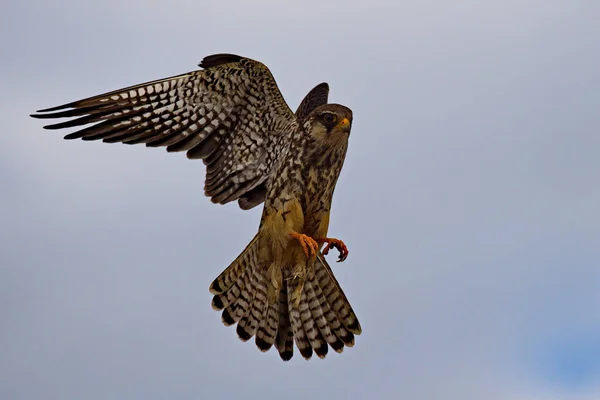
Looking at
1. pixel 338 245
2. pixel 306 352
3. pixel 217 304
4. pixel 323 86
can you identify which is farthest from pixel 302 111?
pixel 306 352

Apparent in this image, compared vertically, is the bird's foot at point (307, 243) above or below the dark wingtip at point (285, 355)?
above

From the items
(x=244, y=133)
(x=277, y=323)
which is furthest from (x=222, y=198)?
(x=277, y=323)

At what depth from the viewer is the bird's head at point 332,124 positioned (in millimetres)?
9133

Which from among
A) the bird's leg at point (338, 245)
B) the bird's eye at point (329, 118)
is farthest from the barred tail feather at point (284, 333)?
the bird's eye at point (329, 118)

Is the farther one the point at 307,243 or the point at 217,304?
the point at 217,304

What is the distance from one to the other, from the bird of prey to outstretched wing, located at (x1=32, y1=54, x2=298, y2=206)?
0.03 feet

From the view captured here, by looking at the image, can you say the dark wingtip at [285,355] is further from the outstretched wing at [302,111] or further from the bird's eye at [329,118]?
the bird's eye at [329,118]

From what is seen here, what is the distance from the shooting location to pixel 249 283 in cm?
1003

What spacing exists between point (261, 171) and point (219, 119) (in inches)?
27.3

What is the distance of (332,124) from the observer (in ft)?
30.1

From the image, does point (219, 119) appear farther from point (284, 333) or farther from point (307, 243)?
point (284, 333)

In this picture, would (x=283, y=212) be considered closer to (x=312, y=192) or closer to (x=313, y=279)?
(x=312, y=192)

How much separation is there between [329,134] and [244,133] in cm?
130

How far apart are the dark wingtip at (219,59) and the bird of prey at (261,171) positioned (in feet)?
0.03
